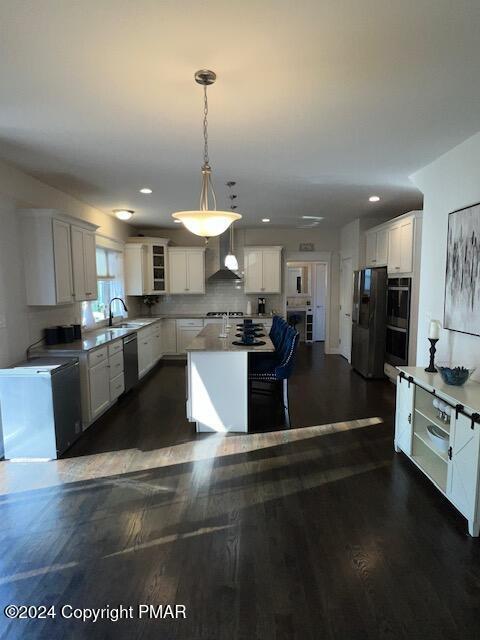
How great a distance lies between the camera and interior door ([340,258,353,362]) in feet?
22.5

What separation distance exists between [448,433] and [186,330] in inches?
208

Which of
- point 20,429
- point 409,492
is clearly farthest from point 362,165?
point 20,429

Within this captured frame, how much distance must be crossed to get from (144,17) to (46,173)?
2.70m

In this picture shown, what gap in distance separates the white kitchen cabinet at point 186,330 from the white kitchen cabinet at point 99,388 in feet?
9.57

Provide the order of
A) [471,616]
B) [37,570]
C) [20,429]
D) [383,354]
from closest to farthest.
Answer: [471,616]
[37,570]
[20,429]
[383,354]

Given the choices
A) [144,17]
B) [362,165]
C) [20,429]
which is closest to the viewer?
[144,17]

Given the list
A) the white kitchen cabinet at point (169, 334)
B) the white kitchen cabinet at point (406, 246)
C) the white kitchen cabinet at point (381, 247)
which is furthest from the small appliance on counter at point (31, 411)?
the white kitchen cabinet at point (381, 247)

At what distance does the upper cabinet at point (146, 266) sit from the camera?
669 centimetres

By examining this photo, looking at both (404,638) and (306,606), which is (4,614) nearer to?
(306,606)

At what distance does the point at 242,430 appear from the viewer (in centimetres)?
376

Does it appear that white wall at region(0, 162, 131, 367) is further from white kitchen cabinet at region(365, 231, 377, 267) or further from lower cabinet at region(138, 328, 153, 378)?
white kitchen cabinet at region(365, 231, 377, 267)

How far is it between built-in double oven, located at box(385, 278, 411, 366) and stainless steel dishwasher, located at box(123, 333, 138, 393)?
3.79 meters

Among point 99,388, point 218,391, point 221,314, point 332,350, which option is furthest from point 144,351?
point 332,350

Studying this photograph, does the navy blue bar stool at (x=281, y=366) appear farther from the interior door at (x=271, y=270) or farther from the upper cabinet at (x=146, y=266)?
the upper cabinet at (x=146, y=266)
